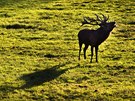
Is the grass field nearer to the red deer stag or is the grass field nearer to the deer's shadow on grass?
the deer's shadow on grass

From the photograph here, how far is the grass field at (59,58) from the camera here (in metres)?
17.8

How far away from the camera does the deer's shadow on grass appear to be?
735 inches

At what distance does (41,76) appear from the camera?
19453 millimetres

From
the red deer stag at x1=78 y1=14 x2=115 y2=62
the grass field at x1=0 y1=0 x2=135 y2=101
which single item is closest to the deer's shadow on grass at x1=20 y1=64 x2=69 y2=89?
the grass field at x1=0 y1=0 x2=135 y2=101

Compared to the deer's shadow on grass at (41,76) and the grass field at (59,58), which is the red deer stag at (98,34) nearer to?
the grass field at (59,58)

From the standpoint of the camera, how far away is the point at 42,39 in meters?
26.3

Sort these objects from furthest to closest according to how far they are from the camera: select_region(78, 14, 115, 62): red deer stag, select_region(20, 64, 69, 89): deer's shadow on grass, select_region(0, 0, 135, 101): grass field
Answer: select_region(78, 14, 115, 62): red deer stag < select_region(20, 64, 69, 89): deer's shadow on grass < select_region(0, 0, 135, 101): grass field

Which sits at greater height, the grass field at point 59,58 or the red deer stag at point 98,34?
the red deer stag at point 98,34

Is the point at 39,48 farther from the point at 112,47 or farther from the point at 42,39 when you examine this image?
the point at 112,47

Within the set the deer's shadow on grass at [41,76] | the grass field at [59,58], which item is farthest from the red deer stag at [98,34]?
the deer's shadow on grass at [41,76]

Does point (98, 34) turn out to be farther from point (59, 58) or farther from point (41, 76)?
point (41, 76)

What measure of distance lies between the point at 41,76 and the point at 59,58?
A: 3.12m

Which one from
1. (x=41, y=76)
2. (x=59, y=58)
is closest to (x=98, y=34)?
(x=59, y=58)

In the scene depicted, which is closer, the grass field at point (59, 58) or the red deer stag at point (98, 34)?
the grass field at point (59, 58)
